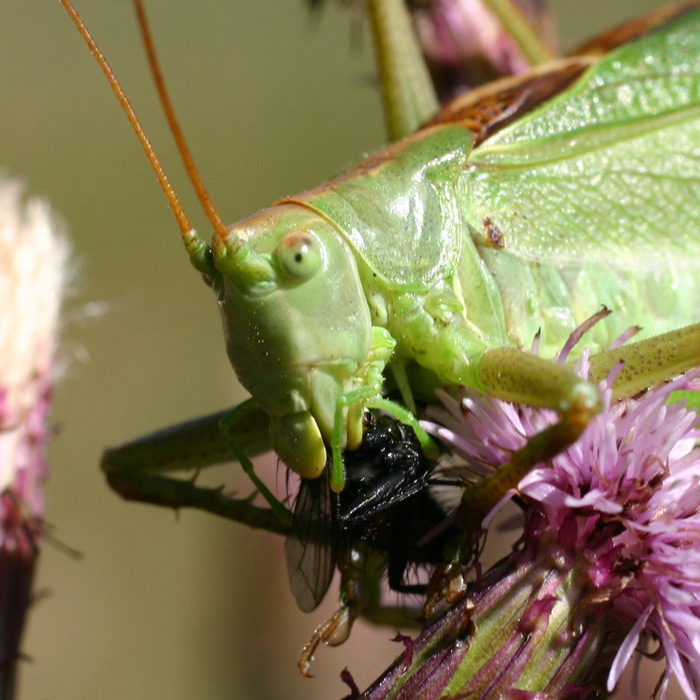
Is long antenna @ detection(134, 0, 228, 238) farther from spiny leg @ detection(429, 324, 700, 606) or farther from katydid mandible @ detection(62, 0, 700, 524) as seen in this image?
spiny leg @ detection(429, 324, 700, 606)

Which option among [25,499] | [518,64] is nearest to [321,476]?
[25,499]

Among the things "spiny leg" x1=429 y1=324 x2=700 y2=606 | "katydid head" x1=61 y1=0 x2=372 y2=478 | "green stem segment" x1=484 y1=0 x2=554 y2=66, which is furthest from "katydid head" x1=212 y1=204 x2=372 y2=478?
"green stem segment" x1=484 y1=0 x2=554 y2=66

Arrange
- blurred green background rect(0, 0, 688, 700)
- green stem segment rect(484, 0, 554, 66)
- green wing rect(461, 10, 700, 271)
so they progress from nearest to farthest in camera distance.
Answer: green wing rect(461, 10, 700, 271)
green stem segment rect(484, 0, 554, 66)
blurred green background rect(0, 0, 688, 700)

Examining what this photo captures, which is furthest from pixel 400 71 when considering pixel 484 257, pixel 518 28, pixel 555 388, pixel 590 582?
pixel 590 582

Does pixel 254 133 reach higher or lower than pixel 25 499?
higher

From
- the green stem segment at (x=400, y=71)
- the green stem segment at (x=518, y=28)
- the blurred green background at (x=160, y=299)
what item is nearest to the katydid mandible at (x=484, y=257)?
the green stem segment at (x=400, y=71)

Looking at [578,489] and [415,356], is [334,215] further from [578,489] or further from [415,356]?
[578,489]
